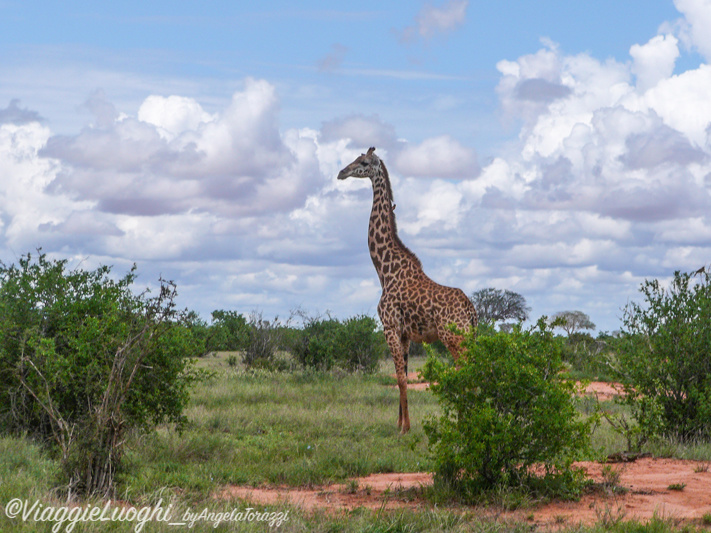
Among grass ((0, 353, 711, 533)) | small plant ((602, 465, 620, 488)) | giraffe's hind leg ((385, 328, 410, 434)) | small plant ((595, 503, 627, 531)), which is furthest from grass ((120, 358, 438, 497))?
small plant ((602, 465, 620, 488))

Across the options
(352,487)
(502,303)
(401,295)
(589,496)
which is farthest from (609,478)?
(502,303)

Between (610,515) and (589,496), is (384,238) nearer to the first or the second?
(589,496)

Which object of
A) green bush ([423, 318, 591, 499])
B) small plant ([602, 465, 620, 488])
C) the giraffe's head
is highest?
the giraffe's head

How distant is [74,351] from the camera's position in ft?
31.1

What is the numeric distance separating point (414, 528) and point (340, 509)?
876 mm

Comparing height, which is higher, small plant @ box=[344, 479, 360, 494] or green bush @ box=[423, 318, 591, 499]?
green bush @ box=[423, 318, 591, 499]

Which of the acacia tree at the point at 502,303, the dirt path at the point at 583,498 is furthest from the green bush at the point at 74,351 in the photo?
the acacia tree at the point at 502,303

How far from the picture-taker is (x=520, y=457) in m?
7.09

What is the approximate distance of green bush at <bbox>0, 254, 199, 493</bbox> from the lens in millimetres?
8516

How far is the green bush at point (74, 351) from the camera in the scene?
8516 mm

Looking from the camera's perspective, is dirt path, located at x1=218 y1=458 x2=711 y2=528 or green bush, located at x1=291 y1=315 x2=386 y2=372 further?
green bush, located at x1=291 y1=315 x2=386 y2=372

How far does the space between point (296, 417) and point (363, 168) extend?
454 centimetres

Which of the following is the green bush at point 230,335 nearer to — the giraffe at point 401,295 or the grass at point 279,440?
the grass at point 279,440

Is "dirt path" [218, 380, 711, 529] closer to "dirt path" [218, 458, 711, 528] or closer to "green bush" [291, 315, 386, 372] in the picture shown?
"dirt path" [218, 458, 711, 528]
